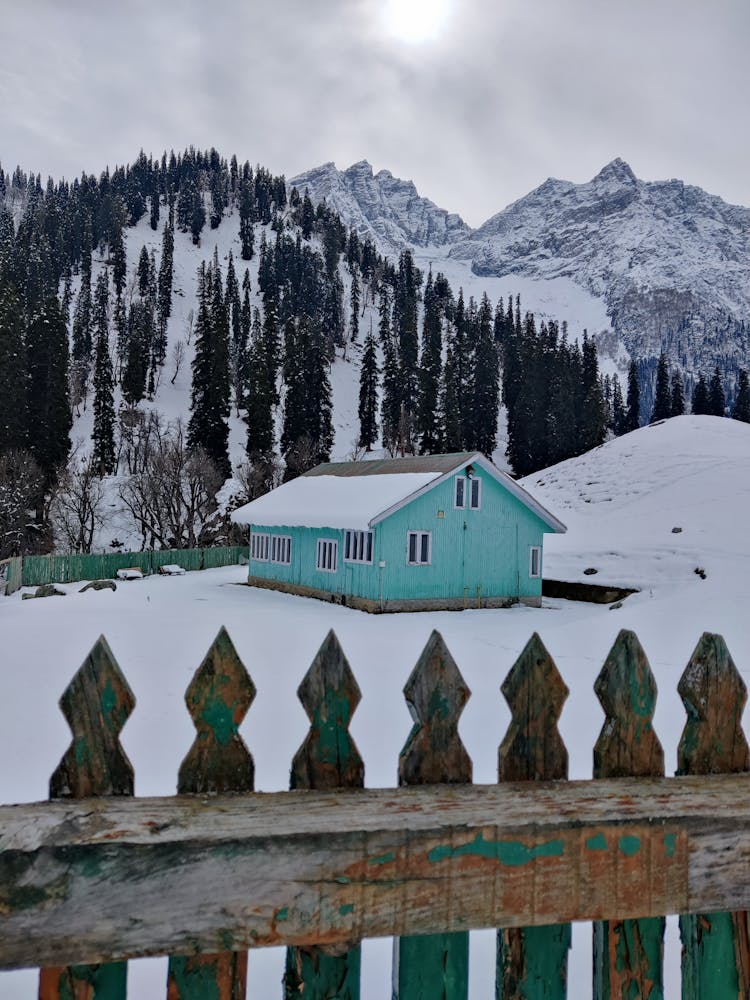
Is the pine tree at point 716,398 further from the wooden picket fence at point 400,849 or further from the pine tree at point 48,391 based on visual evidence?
the wooden picket fence at point 400,849

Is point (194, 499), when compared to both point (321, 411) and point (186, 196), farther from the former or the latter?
point (186, 196)

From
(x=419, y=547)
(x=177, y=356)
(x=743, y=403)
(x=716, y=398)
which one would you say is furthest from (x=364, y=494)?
(x=177, y=356)

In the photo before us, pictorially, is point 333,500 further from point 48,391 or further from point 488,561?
point 48,391

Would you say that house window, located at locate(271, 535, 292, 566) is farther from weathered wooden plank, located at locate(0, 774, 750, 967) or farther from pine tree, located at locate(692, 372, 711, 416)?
pine tree, located at locate(692, 372, 711, 416)

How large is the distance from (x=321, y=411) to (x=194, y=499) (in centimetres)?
3204

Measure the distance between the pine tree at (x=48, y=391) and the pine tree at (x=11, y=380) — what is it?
1.24m

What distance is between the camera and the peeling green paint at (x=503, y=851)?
4.50 ft

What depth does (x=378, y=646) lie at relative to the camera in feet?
51.0

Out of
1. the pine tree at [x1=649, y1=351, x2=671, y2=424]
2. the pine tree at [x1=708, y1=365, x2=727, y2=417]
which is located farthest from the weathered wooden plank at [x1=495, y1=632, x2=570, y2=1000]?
the pine tree at [x1=708, y1=365, x2=727, y2=417]

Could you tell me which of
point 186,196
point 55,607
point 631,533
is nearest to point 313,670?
point 55,607

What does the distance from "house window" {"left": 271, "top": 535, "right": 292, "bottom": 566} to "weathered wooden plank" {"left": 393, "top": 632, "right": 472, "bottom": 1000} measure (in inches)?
1059

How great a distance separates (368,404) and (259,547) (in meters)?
57.3

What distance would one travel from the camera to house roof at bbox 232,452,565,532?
2352 cm

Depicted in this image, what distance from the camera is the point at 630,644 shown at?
1.64m
